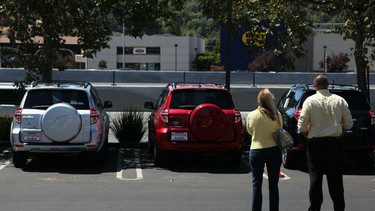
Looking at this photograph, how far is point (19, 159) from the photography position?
12.6 metres

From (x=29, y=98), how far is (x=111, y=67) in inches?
3423

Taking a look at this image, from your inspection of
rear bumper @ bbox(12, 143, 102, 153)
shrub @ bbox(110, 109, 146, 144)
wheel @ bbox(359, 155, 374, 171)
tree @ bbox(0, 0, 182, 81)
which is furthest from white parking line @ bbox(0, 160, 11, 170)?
wheel @ bbox(359, 155, 374, 171)

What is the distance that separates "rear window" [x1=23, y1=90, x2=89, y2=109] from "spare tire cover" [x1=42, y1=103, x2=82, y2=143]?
540 mm

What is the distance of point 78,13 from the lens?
15.5 metres

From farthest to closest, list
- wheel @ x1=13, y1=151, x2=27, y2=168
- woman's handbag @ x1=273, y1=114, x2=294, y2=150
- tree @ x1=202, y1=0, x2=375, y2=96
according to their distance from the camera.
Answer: tree @ x1=202, y1=0, x2=375, y2=96 < wheel @ x1=13, y1=151, x2=27, y2=168 < woman's handbag @ x1=273, y1=114, x2=294, y2=150

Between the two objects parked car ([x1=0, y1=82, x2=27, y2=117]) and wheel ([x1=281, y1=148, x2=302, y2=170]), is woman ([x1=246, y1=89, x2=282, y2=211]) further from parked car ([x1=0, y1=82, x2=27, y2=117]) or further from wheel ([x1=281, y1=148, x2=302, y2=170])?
parked car ([x1=0, y1=82, x2=27, y2=117])

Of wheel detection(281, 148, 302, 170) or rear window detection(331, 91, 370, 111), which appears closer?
rear window detection(331, 91, 370, 111)

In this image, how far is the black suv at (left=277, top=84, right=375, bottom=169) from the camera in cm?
1220

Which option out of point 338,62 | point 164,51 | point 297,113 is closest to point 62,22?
point 297,113

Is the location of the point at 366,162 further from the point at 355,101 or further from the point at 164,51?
the point at 164,51

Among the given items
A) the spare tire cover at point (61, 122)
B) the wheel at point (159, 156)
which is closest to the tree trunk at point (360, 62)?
the wheel at point (159, 156)

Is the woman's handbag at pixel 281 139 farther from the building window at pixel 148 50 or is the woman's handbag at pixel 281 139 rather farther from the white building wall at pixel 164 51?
the building window at pixel 148 50

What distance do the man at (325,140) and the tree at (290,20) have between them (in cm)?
709

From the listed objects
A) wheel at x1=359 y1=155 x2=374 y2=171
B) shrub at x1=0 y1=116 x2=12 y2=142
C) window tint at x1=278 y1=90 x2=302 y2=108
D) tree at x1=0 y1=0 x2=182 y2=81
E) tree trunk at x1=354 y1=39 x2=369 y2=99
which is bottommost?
wheel at x1=359 y1=155 x2=374 y2=171
